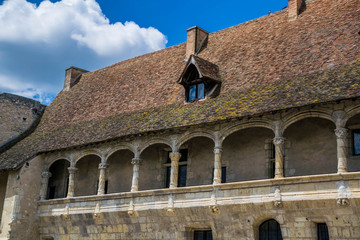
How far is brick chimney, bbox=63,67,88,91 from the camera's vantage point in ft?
85.6

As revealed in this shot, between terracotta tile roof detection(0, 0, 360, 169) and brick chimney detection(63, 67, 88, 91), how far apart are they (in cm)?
143

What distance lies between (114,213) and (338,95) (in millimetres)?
8328

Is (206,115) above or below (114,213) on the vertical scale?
above

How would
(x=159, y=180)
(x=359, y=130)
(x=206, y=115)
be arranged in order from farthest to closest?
(x=159, y=180) → (x=206, y=115) → (x=359, y=130)

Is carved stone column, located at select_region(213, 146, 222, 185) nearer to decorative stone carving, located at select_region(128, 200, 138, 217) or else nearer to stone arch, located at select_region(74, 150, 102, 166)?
decorative stone carving, located at select_region(128, 200, 138, 217)

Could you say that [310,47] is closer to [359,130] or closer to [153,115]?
[359,130]

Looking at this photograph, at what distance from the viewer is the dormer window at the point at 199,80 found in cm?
1758

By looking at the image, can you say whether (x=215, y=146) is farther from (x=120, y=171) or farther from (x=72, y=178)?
(x=72, y=178)

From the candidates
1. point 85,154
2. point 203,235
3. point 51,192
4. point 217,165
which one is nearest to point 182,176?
point 203,235

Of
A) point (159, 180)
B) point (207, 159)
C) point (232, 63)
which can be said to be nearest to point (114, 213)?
point (159, 180)

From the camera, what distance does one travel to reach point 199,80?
701 inches

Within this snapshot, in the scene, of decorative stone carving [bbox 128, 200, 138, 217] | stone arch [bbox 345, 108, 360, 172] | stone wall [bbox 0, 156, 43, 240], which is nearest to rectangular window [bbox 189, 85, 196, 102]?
decorative stone carving [bbox 128, 200, 138, 217]

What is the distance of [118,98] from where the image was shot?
70.2ft

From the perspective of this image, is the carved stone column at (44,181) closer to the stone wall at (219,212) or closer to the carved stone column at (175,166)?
the stone wall at (219,212)
